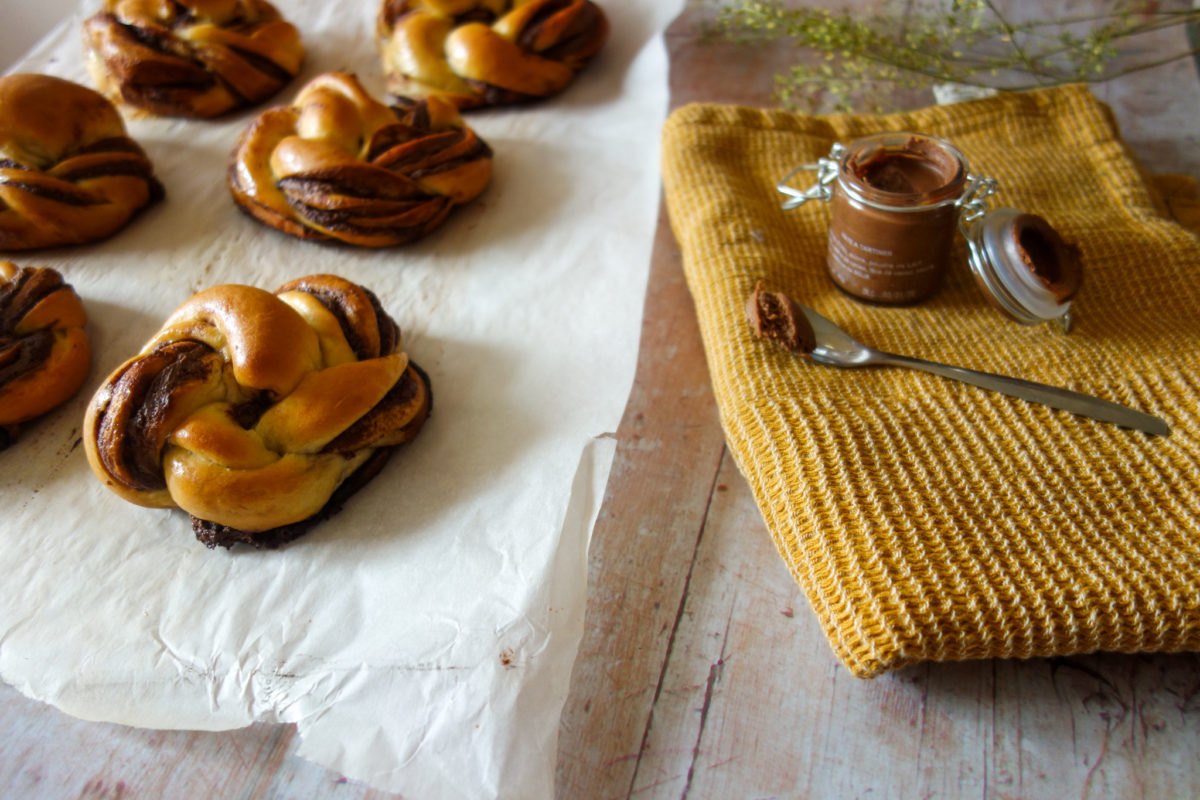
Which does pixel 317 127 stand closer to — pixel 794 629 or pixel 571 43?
pixel 571 43

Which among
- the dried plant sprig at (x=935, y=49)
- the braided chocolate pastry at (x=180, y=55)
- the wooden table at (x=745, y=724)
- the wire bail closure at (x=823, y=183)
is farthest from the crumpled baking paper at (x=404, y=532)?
the dried plant sprig at (x=935, y=49)

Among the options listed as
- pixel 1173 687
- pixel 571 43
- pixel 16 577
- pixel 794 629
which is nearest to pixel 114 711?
pixel 16 577

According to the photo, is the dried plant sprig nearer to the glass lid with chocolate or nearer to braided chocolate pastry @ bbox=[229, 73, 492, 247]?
the glass lid with chocolate

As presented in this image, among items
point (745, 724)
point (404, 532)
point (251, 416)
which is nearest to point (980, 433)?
point (745, 724)

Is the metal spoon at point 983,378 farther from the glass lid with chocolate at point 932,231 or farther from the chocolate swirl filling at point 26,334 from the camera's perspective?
the chocolate swirl filling at point 26,334

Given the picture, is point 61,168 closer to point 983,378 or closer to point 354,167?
point 354,167

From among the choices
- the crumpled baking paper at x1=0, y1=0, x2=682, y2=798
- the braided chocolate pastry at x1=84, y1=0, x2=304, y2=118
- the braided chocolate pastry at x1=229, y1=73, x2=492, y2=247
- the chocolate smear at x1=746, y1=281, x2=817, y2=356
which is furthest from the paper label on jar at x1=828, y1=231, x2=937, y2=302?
the braided chocolate pastry at x1=84, y1=0, x2=304, y2=118
